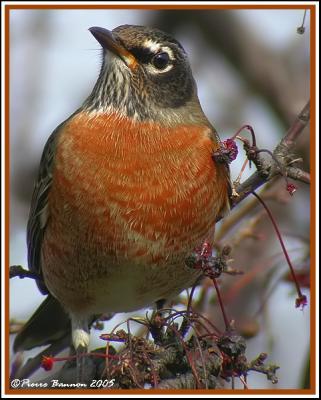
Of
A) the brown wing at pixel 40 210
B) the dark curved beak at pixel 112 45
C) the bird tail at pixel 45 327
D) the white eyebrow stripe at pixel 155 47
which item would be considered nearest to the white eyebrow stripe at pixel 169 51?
the white eyebrow stripe at pixel 155 47

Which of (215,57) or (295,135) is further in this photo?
(215,57)

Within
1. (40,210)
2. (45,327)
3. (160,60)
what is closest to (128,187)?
(40,210)

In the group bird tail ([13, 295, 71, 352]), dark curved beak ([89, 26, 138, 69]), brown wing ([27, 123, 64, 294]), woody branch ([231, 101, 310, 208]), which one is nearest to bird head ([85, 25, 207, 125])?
dark curved beak ([89, 26, 138, 69])

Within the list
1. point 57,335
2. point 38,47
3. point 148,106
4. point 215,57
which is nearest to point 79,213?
point 148,106

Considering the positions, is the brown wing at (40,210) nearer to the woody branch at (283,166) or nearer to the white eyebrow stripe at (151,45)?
the white eyebrow stripe at (151,45)

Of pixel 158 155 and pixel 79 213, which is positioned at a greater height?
pixel 158 155

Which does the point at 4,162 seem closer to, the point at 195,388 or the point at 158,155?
the point at 158,155

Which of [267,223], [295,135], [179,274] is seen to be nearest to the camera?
[295,135]
